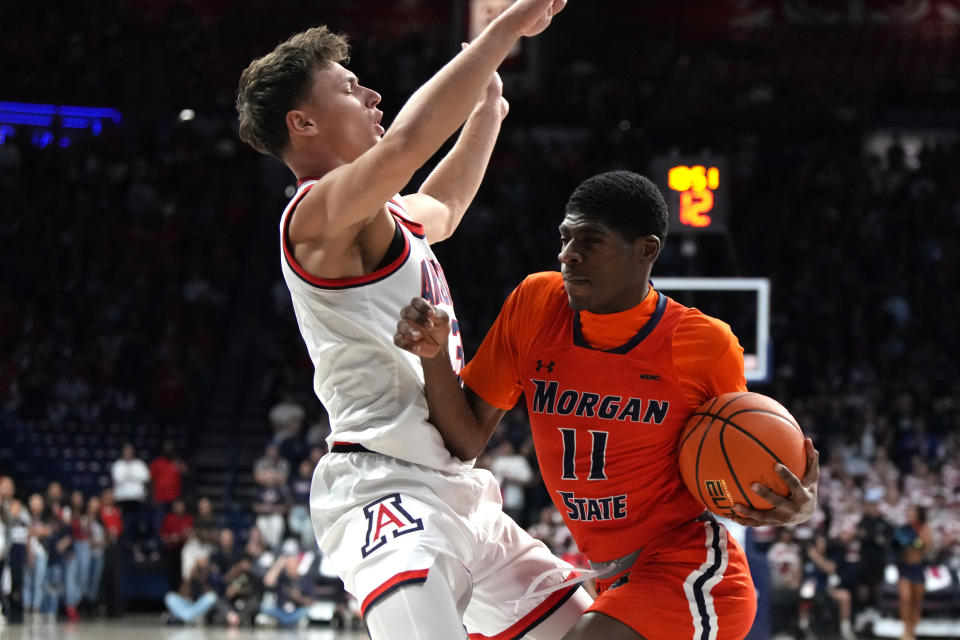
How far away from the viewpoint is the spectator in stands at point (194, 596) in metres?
11.2

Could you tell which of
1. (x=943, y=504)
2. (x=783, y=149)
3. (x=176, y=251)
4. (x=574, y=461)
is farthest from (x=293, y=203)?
(x=783, y=149)

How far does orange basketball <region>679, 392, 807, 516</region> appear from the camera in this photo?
2.74 meters

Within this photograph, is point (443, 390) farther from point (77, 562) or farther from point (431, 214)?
point (77, 562)

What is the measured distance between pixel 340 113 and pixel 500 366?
0.77 m

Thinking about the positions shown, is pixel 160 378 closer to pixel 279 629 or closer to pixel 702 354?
pixel 279 629

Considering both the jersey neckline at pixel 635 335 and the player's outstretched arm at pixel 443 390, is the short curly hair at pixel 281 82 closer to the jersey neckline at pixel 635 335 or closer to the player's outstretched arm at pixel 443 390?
the player's outstretched arm at pixel 443 390

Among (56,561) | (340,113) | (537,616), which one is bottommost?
(56,561)

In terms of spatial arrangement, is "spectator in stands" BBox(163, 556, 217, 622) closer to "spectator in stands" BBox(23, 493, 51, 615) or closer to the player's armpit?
"spectator in stands" BBox(23, 493, 51, 615)

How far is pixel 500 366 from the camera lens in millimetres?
3082

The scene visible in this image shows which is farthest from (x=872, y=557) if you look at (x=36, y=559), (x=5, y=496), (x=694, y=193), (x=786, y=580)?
(x=5, y=496)

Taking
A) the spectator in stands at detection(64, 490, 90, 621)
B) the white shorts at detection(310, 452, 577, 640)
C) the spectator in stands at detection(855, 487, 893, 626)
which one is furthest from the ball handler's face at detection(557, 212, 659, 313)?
the spectator in stands at detection(64, 490, 90, 621)

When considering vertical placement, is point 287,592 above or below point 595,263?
below

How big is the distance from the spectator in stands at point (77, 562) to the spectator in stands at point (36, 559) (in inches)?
9.1

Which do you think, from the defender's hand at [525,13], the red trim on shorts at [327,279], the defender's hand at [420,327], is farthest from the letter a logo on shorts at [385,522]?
the defender's hand at [525,13]
